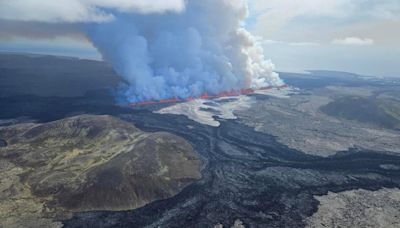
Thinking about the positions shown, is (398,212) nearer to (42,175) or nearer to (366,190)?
(366,190)

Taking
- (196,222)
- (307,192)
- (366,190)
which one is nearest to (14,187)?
(196,222)

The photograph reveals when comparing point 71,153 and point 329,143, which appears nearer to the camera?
point 71,153

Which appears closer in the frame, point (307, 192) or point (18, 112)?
point (307, 192)

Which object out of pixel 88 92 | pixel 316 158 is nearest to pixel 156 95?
pixel 88 92

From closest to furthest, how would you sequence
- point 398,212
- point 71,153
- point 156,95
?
point 398,212 → point 71,153 → point 156,95

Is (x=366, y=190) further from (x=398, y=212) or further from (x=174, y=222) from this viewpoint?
(x=174, y=222)

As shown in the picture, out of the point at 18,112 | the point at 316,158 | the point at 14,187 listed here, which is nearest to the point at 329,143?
the point at 316,158

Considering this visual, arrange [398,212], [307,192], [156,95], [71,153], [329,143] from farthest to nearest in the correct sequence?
[156,95] < [329,143] < [71,153] < [307,192] < [398,212]

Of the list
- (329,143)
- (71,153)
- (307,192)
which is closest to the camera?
(307,192)

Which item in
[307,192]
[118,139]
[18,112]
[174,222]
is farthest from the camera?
[18,112]
